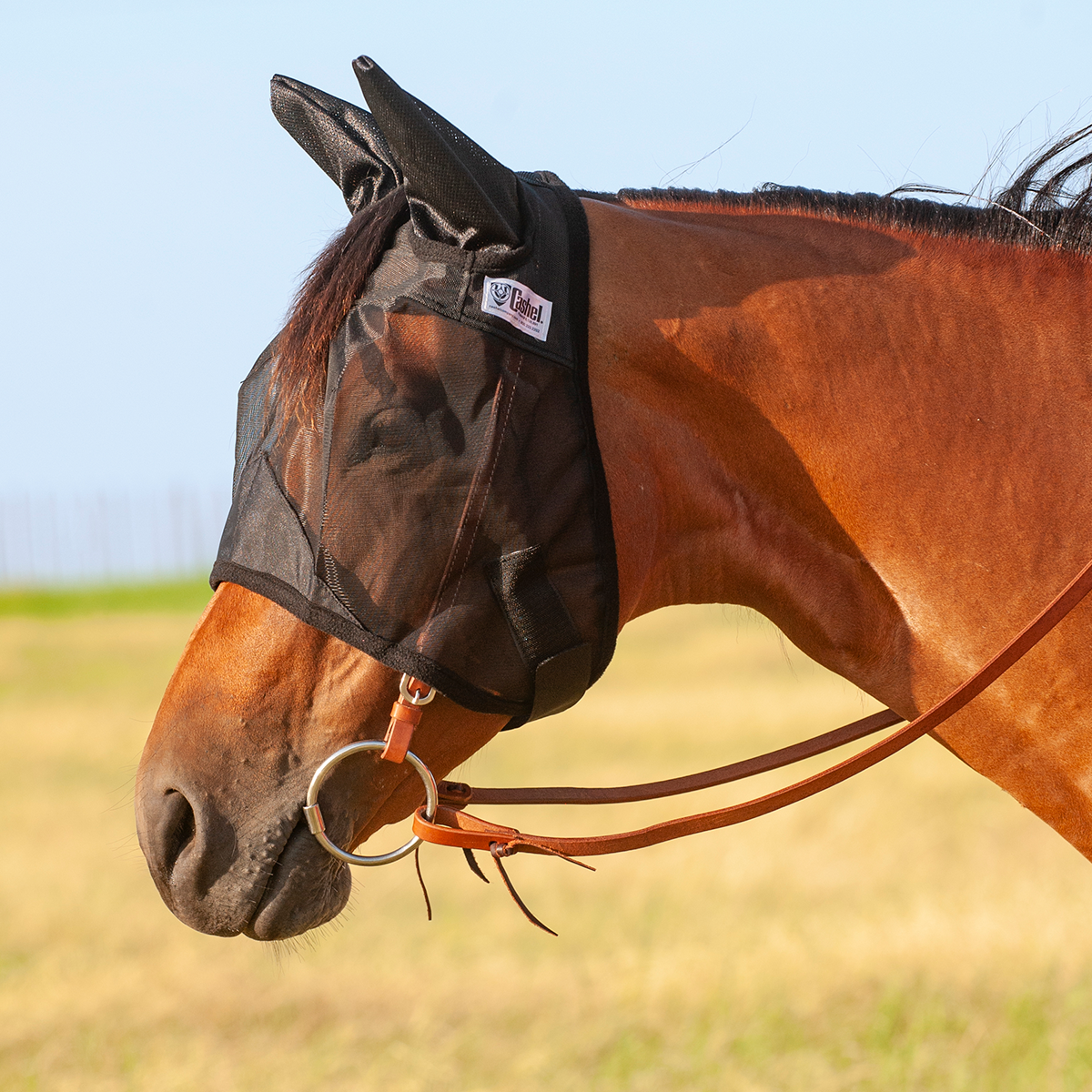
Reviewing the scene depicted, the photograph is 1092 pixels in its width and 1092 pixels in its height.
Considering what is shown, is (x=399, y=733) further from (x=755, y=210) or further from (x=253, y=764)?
(x=755, y=210)

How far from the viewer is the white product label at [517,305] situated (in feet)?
6.79

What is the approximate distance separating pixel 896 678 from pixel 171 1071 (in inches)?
169

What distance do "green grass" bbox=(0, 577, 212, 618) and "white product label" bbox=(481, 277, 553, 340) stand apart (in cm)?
3224

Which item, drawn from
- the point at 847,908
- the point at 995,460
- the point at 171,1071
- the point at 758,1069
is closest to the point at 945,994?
the point at 758,1069

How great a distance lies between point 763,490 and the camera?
7.41ft

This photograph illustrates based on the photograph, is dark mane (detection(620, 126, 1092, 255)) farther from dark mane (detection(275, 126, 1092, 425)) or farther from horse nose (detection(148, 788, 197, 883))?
horse nose (detection(148, 788, 197, 883))

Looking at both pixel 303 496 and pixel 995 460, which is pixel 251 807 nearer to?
pixel 303 496

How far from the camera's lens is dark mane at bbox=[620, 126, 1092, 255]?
2336 mm

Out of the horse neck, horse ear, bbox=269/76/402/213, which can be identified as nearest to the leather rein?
the horse neck

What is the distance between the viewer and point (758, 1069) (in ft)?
16.1

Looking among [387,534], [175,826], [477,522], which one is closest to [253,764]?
[175,826]

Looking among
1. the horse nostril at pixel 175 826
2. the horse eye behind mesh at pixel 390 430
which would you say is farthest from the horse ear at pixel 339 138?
the horse nostril at pixel 175 826

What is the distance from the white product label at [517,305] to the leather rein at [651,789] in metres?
0.71

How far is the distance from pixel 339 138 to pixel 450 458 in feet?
2.57
